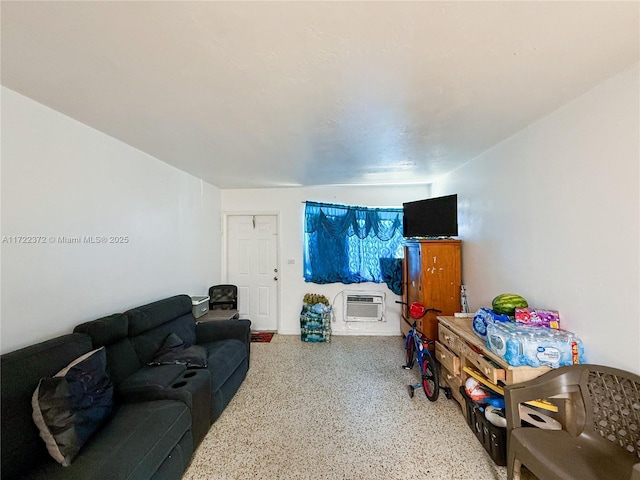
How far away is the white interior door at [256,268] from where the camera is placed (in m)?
4.49

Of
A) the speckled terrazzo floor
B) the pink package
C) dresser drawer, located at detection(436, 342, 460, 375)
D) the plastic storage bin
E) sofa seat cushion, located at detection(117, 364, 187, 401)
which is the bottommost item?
the speckled terrazzo floor

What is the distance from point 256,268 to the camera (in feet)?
14.8

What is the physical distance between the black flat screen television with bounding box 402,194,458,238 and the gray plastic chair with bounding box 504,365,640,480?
5.88 ft

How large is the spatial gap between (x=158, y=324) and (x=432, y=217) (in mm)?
3264

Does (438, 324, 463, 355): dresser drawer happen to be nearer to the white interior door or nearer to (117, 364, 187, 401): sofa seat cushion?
(117, 364, 187, 401): sofa seat cushion

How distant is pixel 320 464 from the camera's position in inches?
70.0

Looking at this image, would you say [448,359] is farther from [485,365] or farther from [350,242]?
[350,242]

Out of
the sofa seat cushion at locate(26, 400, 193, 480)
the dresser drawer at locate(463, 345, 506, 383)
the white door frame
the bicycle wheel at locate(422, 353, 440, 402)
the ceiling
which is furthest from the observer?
the white door frame

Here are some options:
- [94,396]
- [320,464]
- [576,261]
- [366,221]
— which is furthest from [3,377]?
[366,221]

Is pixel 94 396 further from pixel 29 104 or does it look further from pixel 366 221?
pixel 366 221

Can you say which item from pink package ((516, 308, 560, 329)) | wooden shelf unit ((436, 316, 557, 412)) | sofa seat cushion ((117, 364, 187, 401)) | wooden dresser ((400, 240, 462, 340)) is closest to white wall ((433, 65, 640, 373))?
pink package ((516, 308, 560, 329))

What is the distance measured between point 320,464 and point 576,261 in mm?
2197

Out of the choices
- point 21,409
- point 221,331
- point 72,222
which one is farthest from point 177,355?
point 72,222

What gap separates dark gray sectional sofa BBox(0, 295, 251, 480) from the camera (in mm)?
1230
